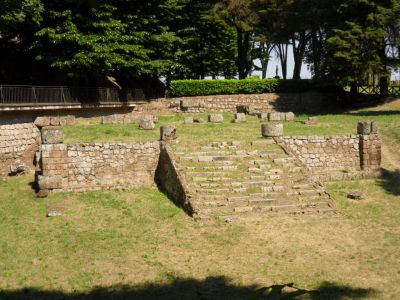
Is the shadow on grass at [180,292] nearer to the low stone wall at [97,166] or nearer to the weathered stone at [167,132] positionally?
the low stone wall at [97,166]

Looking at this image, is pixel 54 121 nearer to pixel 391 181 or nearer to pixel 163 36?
pixel 163 36

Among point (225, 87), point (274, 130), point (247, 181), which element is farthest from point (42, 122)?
point (225, 87)

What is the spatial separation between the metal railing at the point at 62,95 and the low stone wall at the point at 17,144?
1873mm

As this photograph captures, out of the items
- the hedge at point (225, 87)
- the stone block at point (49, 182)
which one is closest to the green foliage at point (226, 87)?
the hedge at point (225, 87)

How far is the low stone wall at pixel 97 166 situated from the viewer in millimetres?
17016

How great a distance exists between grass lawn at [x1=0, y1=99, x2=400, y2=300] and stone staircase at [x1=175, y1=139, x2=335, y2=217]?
2.04 feet

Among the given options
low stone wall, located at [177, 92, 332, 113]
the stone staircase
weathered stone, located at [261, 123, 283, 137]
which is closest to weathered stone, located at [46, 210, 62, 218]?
the stone staircase

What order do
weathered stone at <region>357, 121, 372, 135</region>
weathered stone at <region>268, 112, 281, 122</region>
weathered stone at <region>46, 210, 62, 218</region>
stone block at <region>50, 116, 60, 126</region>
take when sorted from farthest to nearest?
weathered stone at <region>268, 112, 281, 122</region> < stone block at <region>50, 116, 60, 126</region> < weathered stone at <region>357, 121, 372, 135</region> < weathered stone at <region>46, 210, 62, 218</region>

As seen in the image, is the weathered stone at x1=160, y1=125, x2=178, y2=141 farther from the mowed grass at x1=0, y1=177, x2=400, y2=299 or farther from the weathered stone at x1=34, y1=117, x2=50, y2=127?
the weathered stone at x1=34, y1=117, x2=50, y2=127

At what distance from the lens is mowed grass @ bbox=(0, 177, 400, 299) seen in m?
10.5

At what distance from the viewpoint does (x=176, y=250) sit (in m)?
12.7

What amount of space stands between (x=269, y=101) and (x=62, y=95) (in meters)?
16.1

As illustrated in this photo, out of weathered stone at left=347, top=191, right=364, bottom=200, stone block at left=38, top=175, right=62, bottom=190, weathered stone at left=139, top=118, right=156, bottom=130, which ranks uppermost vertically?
weathered stone at left=139, top=118, right=156, bottom=130

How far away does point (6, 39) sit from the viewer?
29781 mm
